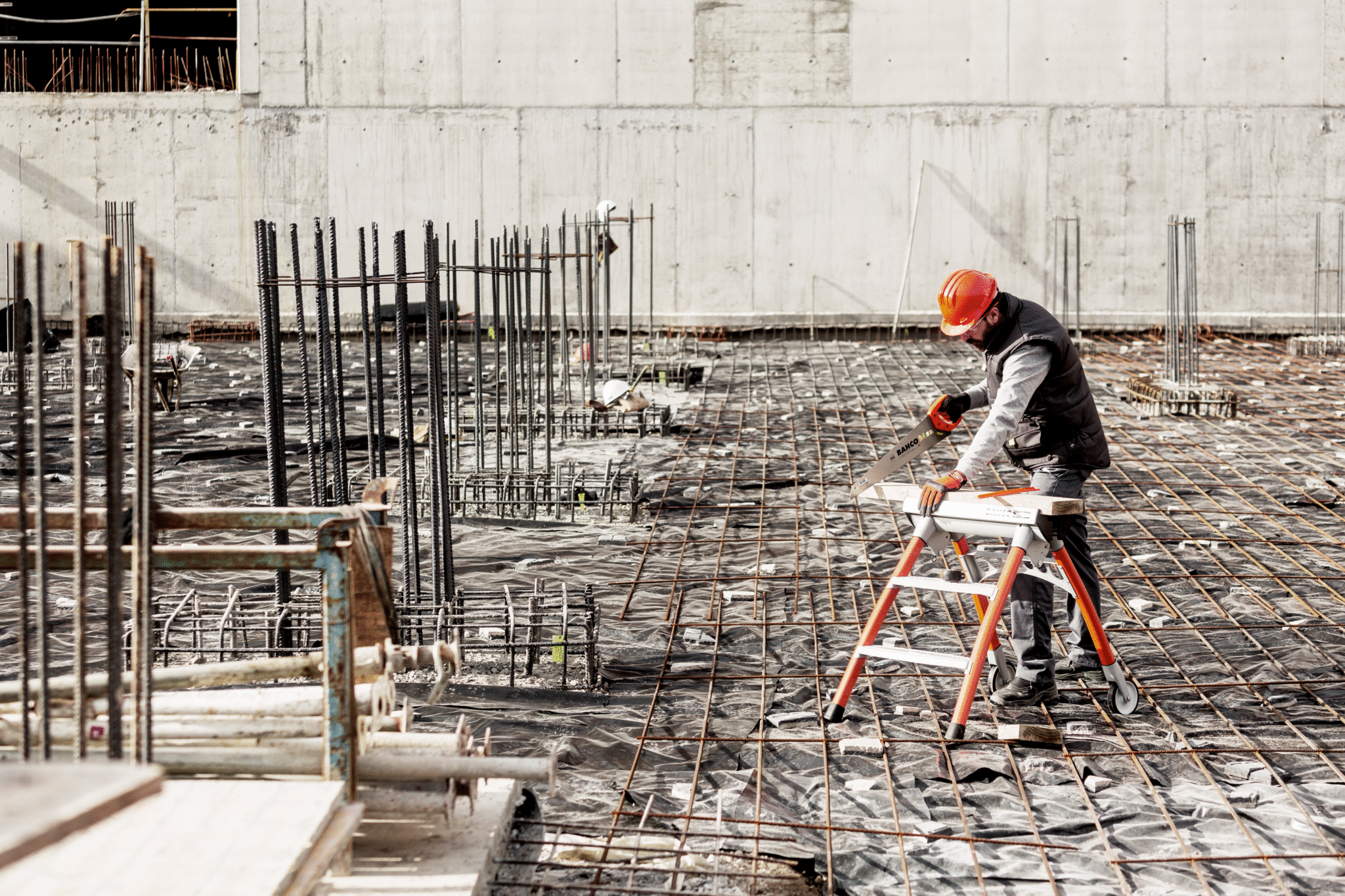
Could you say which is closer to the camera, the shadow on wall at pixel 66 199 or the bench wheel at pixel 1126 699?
the bench wheel at pixel 1126 699

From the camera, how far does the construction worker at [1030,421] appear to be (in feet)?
15.4

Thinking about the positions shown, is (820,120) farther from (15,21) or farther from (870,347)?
(15,21)

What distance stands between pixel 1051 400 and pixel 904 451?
1.81 feet

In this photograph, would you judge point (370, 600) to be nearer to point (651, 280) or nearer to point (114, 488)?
point (114, 488)

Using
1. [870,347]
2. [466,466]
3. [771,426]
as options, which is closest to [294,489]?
[466,466]

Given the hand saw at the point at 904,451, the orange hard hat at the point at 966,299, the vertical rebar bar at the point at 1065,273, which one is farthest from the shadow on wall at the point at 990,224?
the orange hard hat at the point at 966,299

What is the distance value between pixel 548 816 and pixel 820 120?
1655 cm

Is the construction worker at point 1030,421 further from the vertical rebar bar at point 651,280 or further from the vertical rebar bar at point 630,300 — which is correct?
the vertical rebar bar at point 651,280

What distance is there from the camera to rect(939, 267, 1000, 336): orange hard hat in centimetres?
468

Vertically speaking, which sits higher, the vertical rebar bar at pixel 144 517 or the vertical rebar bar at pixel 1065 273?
the vertical rebar bar at pixel 1065 273

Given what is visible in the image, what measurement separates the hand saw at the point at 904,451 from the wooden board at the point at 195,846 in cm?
254

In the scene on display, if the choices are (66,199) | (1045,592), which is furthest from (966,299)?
(66,199)

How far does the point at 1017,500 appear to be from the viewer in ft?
14.7

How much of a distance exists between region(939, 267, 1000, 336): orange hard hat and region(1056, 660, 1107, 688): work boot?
1.37 m
